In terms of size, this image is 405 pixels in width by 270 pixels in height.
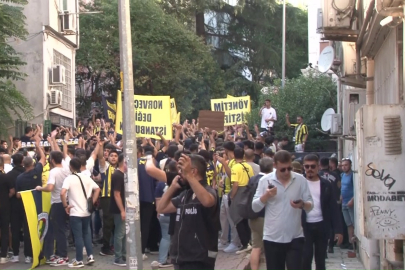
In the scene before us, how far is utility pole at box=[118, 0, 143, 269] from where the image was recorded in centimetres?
1111

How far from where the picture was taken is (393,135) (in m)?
8.05

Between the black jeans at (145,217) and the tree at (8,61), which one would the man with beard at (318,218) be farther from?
the tree at (8,61)

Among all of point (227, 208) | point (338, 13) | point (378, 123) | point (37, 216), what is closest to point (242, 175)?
point (227, 208)

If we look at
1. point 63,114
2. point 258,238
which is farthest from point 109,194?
point 63,114

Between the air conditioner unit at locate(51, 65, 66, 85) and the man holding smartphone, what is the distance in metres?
19.8

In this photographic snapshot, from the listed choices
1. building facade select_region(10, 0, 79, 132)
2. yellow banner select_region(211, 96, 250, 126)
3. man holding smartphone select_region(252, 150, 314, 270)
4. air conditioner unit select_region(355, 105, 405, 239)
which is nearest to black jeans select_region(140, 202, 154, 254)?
man holding smartphone select_region(252, 150, 314, 270)

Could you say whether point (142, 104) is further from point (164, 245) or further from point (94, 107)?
point (94, 107)

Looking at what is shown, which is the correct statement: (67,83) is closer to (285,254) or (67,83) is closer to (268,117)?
(268,117)

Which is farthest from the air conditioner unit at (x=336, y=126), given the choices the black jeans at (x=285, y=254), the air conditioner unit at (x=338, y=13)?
the black jeans at (x=285, y=254)

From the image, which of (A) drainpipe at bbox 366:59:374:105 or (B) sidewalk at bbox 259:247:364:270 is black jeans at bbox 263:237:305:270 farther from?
(A) drainpipe at bbox 366:59:374:105

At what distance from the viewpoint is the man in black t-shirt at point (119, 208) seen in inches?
474

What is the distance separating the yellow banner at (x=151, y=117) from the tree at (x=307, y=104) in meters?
8.53

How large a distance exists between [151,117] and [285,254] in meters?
7.40

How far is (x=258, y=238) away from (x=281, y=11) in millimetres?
34611
